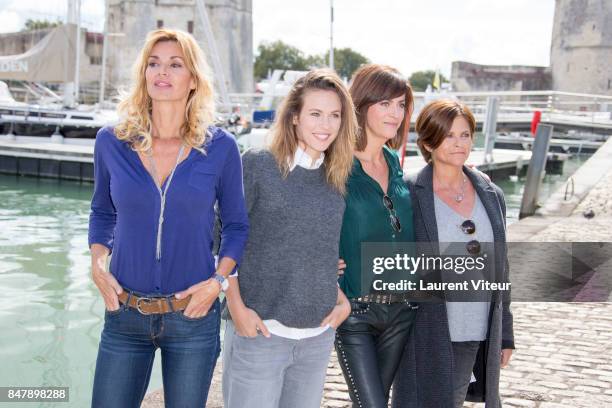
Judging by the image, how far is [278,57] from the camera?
2591 inches

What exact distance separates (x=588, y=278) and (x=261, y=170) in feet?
17.4

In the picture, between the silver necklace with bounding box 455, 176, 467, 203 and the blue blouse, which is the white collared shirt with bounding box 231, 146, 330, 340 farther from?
the silver necklace with bounding box 455, 176, 467, 203

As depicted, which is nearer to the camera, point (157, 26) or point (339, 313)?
point (339, 313)

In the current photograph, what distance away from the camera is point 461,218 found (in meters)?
2.92

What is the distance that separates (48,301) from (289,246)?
6.35 m

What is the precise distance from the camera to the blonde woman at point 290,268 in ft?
7.74

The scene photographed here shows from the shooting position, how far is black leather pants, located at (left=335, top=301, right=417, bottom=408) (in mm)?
2670

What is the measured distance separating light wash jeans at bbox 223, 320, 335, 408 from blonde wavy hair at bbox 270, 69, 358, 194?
0.55 metres

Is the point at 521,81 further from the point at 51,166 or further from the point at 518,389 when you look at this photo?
the point at 518,389

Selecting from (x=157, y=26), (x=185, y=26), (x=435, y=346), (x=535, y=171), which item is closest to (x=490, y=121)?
(x=535, y=171)

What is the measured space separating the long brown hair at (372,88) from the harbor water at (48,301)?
330cm

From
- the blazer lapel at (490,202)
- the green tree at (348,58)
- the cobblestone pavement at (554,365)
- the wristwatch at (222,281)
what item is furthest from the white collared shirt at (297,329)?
the green tree at (348,58)

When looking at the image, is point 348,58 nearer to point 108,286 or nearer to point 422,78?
point 422,78

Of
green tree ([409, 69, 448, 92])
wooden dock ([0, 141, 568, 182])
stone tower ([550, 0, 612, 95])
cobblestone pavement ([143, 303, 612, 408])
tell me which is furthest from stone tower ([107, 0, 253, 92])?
cobblestone pavement ([143, 303, 612, 408])
